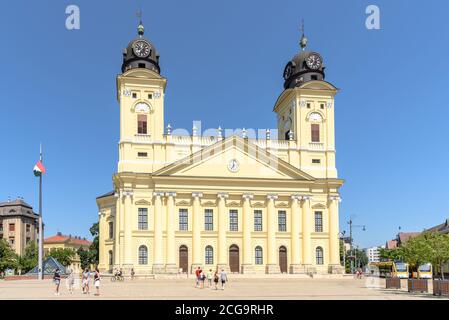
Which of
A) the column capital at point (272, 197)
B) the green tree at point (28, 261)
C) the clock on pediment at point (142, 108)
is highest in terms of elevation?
the clock on pediment at point (142, 108)

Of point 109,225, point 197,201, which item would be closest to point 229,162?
point 197,201

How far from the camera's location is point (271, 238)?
183ft

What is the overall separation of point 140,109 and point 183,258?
15.8m

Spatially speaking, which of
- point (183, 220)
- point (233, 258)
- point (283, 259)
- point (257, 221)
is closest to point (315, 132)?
point (257, 221)

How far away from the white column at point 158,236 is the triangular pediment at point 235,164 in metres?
2.76

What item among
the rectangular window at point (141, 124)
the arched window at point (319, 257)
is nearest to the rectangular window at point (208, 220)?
the rectangular window at point (141, 124)

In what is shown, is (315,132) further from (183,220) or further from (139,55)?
(139,55)

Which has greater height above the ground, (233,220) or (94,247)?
(233,220)

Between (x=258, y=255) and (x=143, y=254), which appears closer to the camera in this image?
(x=143, y=254)

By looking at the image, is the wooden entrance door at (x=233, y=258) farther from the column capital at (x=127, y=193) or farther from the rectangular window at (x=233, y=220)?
the column capital at (x=127, y=193)

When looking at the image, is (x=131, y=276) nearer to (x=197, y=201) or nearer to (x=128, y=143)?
(x=197, y=201)

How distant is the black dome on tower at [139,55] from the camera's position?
5691 centimetres

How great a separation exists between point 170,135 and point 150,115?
294cm

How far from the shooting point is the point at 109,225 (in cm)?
5816
